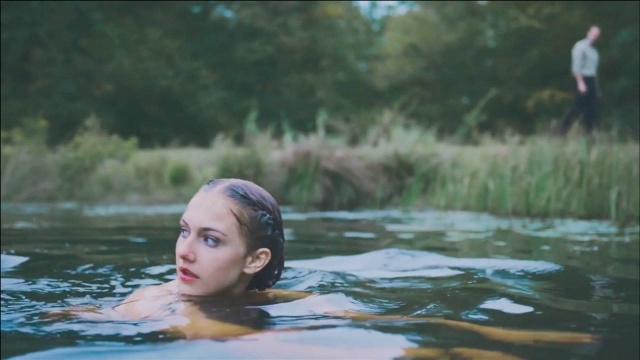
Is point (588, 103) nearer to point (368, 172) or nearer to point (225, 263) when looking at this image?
point (368, 172)

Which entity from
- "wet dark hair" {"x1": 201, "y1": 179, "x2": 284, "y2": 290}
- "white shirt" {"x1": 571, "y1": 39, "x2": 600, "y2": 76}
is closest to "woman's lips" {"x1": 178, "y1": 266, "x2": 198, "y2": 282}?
"wet dark hair" {"x1": 201, "y1": 179, "x2": 284, "y2": 290}

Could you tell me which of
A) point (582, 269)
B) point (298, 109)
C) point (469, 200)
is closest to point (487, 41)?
point (298, 109)

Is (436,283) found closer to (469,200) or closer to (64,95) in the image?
(469,200)

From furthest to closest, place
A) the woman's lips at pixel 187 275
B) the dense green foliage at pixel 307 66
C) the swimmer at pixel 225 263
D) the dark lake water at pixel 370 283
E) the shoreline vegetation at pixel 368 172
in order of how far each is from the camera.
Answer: the dense green foliage at pixel 307 66 < the shoreline vegetation at pixel 368 172 < the woman's lips at pixel 187 275 < the swimmer at pixel 225 263 < the dark lake water at pixel 370 283

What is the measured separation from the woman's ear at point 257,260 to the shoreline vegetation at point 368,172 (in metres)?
5.48

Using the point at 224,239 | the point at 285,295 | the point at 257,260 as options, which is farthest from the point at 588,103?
the point at 224,239

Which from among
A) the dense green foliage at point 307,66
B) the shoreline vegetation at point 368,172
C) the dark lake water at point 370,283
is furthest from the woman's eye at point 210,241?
the dense green foliage at point 307,66

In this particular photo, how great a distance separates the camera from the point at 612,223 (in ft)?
26.2

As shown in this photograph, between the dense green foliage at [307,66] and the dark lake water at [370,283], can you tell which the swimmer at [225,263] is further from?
the dense green foliage at [307,66]

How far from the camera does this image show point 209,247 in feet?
10.2

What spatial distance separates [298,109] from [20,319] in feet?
94.9

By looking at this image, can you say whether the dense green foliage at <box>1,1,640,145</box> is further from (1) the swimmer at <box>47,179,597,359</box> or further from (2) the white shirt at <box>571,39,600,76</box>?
(1) the swimmer at <box>47,179,597,359</box>

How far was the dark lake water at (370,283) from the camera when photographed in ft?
8.48

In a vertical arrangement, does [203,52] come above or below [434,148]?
above
